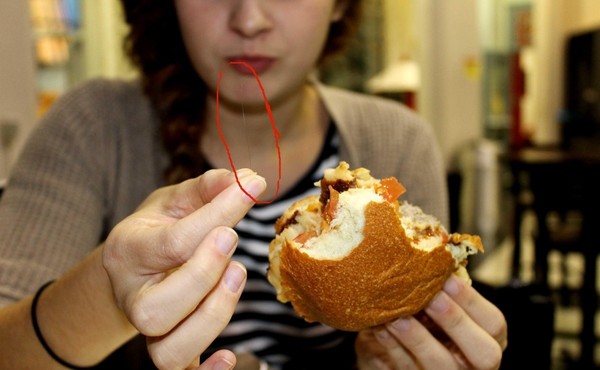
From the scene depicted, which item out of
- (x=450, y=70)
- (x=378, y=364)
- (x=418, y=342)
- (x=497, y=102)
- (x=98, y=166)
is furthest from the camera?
(x=497, y=102)

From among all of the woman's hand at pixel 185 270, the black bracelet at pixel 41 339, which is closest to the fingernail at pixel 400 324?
the woman's hand at pixel 185 270

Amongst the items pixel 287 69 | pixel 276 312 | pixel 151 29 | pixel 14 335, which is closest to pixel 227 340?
pixel 276 312

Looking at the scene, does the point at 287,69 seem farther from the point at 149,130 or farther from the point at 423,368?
the point at 423,368

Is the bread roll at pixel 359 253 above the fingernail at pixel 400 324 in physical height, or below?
above

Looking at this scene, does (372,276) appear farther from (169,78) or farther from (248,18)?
(169,78)

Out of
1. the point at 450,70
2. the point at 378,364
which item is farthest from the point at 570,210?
the point at 378,364

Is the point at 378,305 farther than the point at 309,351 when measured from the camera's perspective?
No

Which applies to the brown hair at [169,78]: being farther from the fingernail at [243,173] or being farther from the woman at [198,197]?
the fingernail at [243,173]
